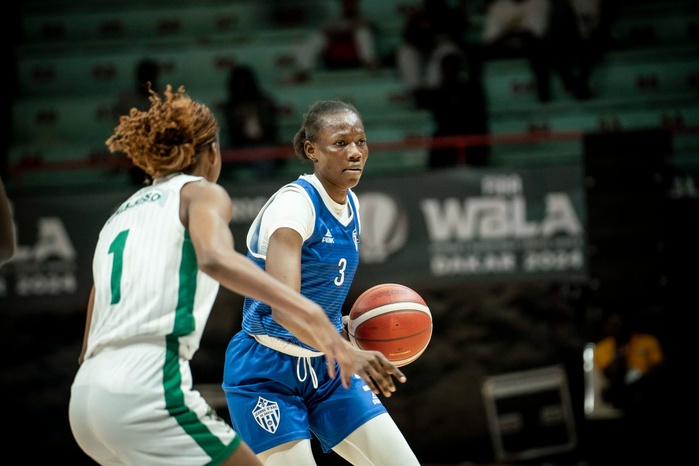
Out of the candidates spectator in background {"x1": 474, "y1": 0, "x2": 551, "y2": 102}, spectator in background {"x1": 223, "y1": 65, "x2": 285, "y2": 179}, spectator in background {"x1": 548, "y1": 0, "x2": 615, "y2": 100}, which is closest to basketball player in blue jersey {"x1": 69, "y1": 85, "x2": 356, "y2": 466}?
spectator in background {"x1": 223, "y1": 65, "x2": 285, "y2": 179}

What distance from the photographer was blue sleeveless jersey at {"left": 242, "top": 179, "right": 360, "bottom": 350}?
382cm

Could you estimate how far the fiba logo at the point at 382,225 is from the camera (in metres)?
8.23

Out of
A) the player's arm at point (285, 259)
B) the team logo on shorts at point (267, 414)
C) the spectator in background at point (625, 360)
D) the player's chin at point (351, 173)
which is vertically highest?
the player's chin at point (351, 173)

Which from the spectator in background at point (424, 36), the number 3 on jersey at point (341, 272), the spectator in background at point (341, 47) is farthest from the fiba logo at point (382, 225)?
the number 3 on jersey at point (341, 272)

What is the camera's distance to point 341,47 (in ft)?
35.3

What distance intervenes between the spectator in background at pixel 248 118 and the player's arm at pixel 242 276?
20.7 feet

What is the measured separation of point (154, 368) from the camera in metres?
2.81

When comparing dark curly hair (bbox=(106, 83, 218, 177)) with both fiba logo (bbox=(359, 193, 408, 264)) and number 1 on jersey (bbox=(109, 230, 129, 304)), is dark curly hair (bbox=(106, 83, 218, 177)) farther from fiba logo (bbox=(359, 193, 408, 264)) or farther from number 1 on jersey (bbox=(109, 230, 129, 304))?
fiba logo (bbox=(359, 193, 408, 264))

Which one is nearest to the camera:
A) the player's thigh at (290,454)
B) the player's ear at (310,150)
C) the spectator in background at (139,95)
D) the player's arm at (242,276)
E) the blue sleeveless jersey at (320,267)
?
the player's arm at (242,276)

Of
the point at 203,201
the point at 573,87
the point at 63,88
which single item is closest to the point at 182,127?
the point at 203,201

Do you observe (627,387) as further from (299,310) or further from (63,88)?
(63,88)

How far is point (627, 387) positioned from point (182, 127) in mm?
6225

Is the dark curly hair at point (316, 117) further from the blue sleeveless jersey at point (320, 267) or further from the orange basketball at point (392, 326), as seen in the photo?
the orange basketball at point (392, 326)

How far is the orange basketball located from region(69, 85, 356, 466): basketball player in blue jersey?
102 centimetres
